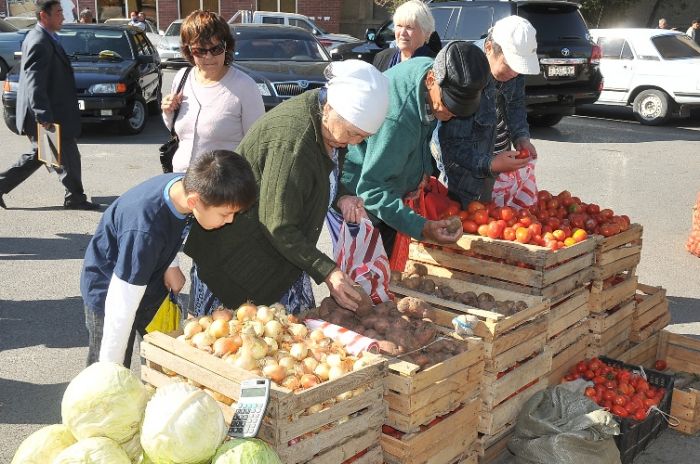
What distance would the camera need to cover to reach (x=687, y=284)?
22.9 ft

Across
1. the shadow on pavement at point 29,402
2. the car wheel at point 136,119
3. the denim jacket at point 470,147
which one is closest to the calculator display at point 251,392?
Answer: the shadow on pavement at point 29,402

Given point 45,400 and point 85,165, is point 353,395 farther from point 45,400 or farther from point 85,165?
point 85,165

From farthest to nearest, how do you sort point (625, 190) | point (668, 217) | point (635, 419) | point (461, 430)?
point (625, 190) < point (668, 217) < point (635, 419) < point (461, 430)

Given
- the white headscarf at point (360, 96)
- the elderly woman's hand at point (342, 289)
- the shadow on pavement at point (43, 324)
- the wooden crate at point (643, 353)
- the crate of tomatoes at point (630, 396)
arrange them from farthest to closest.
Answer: the shadow on pavement at point (43, 324), the wooden crate at point (643, 353), the crate of tomatoes at point (630, 396), the elderly woman's hand at point (342, 289), the white headscarf at point (360, 96)

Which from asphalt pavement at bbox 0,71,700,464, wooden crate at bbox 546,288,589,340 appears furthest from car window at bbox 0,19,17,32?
wooden crate at bbox 546,288,589,340

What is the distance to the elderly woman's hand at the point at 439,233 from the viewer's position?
4.16 meters

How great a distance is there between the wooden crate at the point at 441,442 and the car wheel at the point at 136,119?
1077 cm

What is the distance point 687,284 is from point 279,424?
544 cm

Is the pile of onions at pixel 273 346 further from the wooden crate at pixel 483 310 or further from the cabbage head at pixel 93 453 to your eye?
the wooden crate at pixel 483 310

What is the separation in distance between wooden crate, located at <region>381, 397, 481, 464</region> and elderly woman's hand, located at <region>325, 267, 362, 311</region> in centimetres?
63

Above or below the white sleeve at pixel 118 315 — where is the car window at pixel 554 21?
above

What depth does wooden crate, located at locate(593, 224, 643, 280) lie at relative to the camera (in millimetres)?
4711

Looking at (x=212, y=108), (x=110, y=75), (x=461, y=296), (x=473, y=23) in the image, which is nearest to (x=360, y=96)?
(x=461, y=296)

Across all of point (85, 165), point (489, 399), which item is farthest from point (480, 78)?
point (85, 165)
